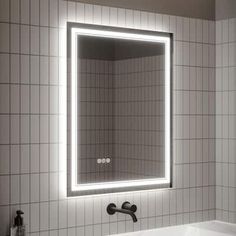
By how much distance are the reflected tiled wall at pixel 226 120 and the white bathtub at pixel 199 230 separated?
55 mm

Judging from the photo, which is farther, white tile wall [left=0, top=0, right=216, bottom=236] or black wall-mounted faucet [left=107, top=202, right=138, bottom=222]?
black wall-mounted faucet [left=107, top=202, right=138, bottom=222]

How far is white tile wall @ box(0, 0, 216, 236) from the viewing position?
2281 mm

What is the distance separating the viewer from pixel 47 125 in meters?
2.38

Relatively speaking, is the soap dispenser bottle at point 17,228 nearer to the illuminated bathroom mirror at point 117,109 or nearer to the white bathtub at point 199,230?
the illuminated bathroom mirror at point 117,109

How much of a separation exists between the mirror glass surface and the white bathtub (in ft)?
0.91

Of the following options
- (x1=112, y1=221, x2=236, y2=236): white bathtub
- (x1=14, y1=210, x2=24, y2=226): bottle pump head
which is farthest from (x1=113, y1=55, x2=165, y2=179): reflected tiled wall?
(x1=14, y1=210, x2=24, y2=226): bottle pump head

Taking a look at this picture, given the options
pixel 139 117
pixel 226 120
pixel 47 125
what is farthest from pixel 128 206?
pixel 226 120

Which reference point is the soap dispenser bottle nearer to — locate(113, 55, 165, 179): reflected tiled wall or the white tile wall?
the white tile wall

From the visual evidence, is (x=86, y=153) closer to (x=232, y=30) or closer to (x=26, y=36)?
(x=26, y=36)

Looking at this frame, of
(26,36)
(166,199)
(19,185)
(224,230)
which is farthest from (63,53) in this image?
(224,230)

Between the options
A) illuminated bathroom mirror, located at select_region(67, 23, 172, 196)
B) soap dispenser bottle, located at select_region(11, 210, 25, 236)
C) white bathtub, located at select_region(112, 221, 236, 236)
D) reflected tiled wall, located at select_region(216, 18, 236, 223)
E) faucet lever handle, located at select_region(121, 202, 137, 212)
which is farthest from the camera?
reflected tiled wall, located at select_region(216, 18, 236, 223)

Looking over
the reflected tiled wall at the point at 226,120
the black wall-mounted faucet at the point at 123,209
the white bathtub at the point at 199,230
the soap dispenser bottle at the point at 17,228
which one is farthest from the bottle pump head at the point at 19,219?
the reflected tiled wall at the point at 226,120

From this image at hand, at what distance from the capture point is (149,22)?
2.71 m

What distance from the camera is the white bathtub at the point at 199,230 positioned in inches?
107
